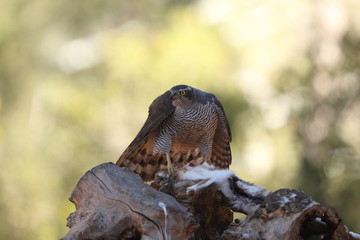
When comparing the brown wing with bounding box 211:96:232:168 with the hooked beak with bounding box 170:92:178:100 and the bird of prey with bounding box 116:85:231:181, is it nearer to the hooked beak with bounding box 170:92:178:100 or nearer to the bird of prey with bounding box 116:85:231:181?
the bird of prey with bounding box 116:85:231:181

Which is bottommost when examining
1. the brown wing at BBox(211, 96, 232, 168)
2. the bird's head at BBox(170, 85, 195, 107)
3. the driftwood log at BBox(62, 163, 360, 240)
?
the driftwood log at BBox(62, 163, 360, 240)

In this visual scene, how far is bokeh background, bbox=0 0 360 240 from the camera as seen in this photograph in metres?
9.24

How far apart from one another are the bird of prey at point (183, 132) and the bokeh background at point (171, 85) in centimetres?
320

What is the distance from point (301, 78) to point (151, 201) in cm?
661

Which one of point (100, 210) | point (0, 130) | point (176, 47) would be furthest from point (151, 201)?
point (0, 130)

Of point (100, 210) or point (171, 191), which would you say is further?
point (171, 191)

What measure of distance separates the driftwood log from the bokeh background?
17.5 feet

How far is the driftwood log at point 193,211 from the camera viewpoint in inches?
121

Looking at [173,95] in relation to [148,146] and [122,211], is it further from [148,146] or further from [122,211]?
[122,211]

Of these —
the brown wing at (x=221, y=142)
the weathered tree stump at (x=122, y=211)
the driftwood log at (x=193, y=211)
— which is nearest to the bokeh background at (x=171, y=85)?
the brown wing at (x=221, y=142)

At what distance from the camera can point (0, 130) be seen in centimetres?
1240

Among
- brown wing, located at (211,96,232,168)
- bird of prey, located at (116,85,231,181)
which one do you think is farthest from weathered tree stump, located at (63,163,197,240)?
brown wing, located at (211,96,232,168)

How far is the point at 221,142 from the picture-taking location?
5.96 metres

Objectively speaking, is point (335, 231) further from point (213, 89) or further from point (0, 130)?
point (0, 130)
